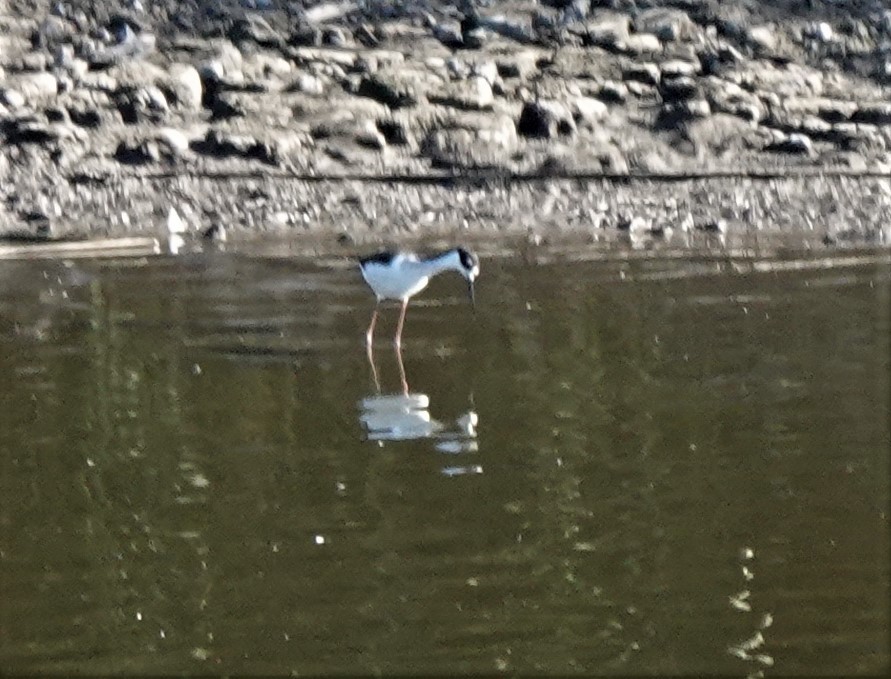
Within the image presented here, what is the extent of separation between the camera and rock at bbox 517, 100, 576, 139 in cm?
1490

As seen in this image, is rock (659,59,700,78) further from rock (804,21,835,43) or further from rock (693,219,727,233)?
rock (693,219,727,233)

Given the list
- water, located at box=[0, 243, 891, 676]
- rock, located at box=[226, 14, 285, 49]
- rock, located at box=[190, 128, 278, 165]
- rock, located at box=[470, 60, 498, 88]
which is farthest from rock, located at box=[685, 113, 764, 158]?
rock, located at box=[226, 14, 285, 49]

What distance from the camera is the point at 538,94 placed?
1523 centimetres

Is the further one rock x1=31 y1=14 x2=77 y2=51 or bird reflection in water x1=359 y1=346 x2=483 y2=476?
rock x1=31 y1=14 x2=77 y2=51

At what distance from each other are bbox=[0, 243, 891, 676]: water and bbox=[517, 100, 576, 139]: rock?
9.19 ft

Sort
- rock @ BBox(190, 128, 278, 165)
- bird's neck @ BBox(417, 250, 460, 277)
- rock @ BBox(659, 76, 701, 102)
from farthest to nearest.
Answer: rock @ BBox(659, 76, 701, 102)
rock @ BBox(190, 128, 278, 165)
bird's neck @ BBox(417, 250, 460, 277)

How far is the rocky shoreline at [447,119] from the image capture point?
14.1 m

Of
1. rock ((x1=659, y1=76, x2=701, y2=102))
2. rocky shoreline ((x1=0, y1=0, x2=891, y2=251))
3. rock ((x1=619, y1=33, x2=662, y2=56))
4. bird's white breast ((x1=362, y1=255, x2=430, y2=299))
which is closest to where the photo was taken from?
bird's white breast ((x1=362, y1=255, x2=430, y2=299))

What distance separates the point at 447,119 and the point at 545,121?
2.34 ft

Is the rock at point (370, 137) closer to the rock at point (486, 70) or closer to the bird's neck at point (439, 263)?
the rock at point (486, 70)

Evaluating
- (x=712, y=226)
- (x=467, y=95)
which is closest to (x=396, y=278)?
(x=712, y=226)

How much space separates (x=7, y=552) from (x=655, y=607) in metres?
2.31

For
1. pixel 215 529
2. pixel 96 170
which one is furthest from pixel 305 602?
pixel 96 170

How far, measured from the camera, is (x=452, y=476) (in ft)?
26.5
